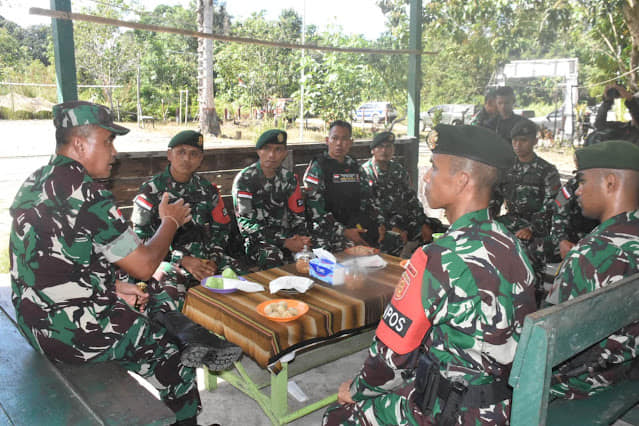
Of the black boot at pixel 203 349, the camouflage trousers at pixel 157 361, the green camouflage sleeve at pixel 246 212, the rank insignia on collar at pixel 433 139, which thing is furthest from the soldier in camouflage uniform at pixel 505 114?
the camouflage trousers at pixel 157 361

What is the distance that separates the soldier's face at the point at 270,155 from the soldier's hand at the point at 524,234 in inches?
99.2

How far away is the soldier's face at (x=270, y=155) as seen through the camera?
180 inches

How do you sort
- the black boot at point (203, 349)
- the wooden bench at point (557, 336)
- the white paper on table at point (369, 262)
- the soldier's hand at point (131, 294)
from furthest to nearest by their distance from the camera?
the white paper on table at point (369, 262)
the soldier's hand at point (131, 294)
the black boot at point (203, 349)
the wooden bench at point (557, 336)

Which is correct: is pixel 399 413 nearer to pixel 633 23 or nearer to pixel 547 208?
pixel 547 208

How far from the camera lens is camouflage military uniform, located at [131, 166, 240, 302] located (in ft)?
13.0

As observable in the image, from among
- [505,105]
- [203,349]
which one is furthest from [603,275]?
[505,105]

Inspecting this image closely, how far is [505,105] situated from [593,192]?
413 cm

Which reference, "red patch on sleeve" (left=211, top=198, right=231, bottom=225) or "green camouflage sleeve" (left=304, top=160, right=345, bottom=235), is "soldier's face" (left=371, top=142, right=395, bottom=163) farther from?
"red patch on sleeve" (left=211, top=198, right=231, bottom=225)

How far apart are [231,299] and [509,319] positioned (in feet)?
5.38

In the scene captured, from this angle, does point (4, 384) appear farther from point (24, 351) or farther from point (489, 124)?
point (489, 124)

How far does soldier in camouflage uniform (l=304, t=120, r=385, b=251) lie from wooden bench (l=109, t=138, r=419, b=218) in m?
0.46

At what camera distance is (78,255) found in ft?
6.73

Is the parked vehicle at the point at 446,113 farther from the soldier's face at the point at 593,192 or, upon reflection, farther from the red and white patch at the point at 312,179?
the soldier's face at the point at 593,192

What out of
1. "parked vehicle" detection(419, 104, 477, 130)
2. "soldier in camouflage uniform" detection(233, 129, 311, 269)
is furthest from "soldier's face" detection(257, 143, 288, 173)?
"parked vehicle" detection(419, 104, 477, 130)
